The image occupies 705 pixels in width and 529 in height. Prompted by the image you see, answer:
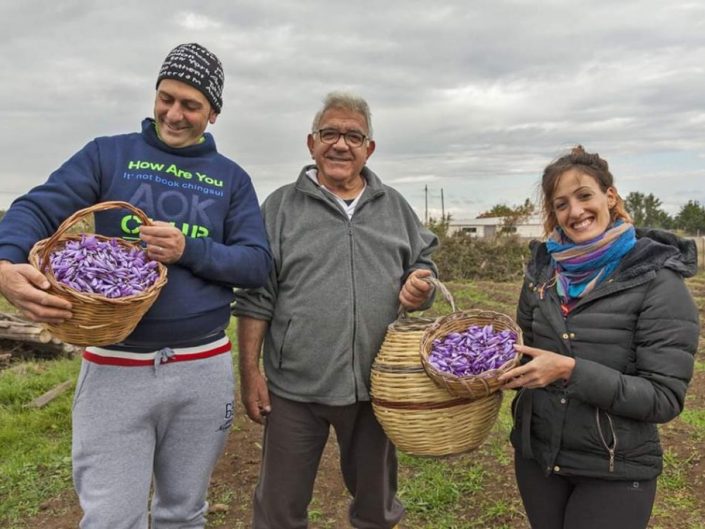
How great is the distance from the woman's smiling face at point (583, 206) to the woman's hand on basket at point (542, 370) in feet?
1.33

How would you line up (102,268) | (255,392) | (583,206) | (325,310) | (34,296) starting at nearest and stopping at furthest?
(34,296)
(102,268)
(583,206)
(325,310)
(255,392)

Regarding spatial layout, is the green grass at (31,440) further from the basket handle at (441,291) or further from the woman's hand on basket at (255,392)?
the basket handle at (441,291)

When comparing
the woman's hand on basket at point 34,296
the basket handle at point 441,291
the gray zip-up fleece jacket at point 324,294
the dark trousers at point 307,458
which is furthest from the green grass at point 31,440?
the basket handle at point 441,291

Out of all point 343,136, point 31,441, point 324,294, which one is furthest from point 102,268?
point 31,441

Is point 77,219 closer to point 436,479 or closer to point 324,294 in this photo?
point 324,294

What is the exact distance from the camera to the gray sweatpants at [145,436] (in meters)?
2.09

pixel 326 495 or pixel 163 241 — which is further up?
pixel 163 241

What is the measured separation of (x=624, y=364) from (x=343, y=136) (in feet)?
4.27

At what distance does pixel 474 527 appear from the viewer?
3365mm

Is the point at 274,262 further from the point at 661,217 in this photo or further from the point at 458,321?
the point at 661,217

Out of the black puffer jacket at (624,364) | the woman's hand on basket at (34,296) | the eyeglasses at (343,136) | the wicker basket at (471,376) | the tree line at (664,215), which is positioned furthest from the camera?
the tree line at (664,215)

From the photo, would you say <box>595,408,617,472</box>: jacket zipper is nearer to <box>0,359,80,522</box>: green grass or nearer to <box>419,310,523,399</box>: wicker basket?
<box>419,310,523,399</box>: wicker basket

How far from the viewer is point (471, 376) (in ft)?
6.83

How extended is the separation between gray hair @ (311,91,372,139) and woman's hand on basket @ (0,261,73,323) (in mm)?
1249
